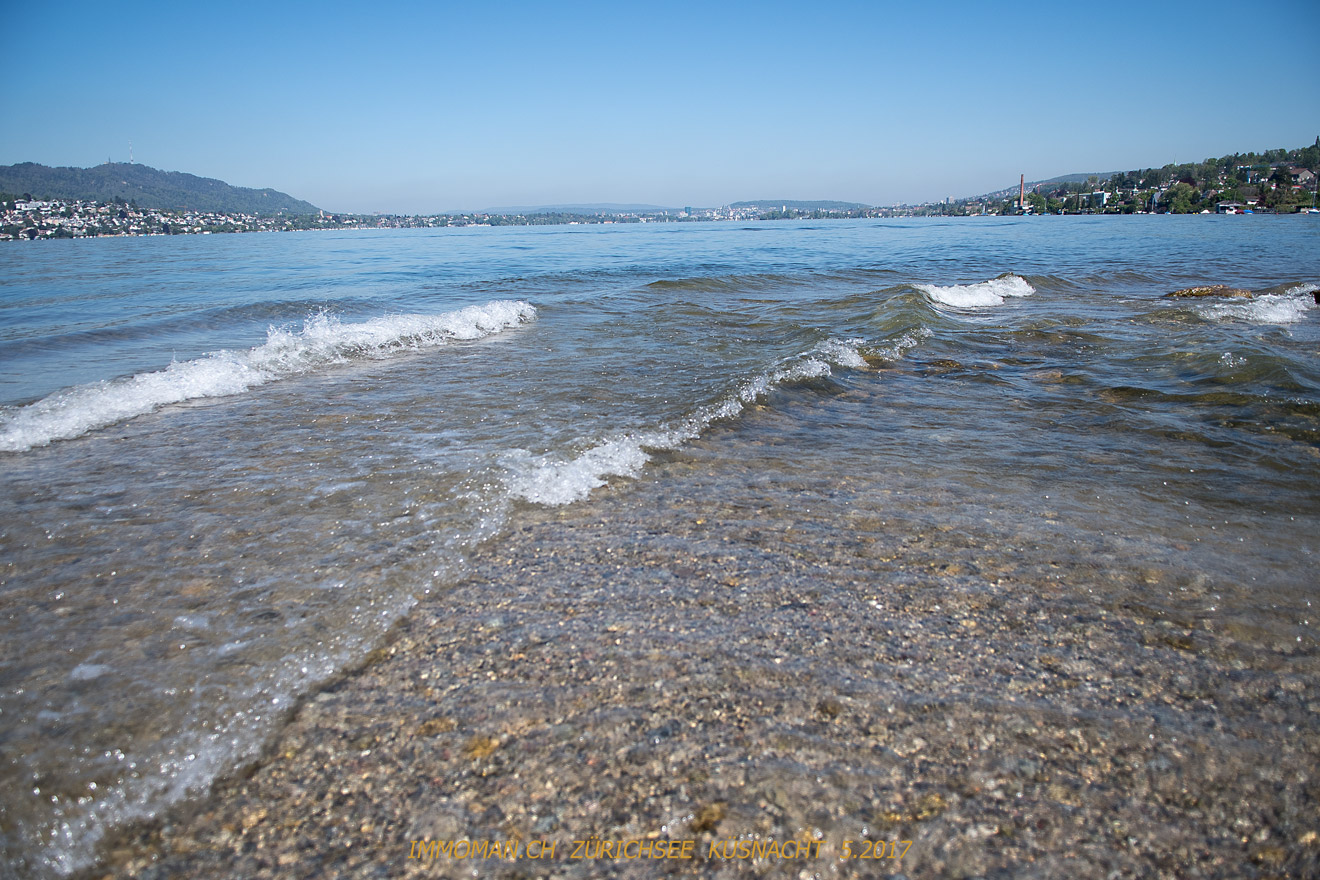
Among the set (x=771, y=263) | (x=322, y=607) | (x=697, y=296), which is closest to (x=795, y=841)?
(x=322, y=607)

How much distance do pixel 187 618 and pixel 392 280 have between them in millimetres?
21265

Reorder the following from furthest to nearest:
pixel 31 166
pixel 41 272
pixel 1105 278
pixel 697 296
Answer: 1. pixel 31 166
2. pixel 41 272
3. pixel 1105 278
4. pixel 697 296

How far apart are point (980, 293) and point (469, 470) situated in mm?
15994

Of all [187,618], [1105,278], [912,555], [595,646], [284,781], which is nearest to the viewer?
[284,781]

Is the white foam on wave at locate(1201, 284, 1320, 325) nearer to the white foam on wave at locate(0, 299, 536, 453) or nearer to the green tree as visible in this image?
the white foam on wave at locate(0, 299, 536, 453)

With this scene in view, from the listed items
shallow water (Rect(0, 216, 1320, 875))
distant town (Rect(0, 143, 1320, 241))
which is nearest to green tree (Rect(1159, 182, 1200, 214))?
distant town (Rect(0, 143, 1320, 241))

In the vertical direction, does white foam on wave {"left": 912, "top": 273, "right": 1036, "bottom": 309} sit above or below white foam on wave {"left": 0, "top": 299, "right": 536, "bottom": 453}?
above

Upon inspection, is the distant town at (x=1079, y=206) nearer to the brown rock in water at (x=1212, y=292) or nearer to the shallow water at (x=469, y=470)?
the shallow water at (x=469, y=470)

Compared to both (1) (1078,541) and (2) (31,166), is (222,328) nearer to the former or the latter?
(1) (1078,541)

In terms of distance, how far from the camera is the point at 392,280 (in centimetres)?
2191

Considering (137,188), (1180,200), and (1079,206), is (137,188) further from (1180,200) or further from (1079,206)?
(1180,200)

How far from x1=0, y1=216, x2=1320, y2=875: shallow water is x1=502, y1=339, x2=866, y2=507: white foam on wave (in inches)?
1.2

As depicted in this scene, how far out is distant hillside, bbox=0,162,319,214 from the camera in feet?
385

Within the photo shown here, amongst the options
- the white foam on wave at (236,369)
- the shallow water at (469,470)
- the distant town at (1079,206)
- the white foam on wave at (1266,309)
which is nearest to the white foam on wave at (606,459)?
the shallow water at (469,470)
